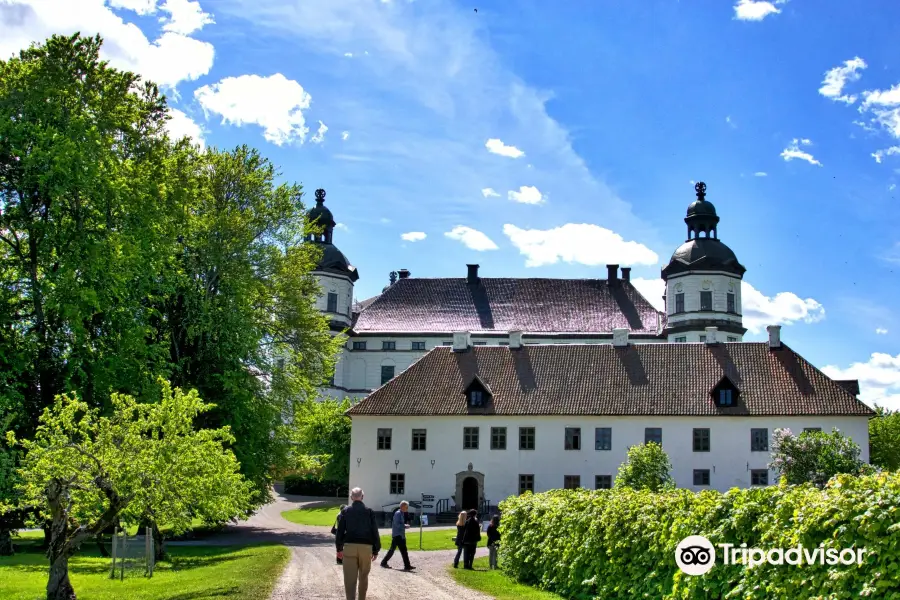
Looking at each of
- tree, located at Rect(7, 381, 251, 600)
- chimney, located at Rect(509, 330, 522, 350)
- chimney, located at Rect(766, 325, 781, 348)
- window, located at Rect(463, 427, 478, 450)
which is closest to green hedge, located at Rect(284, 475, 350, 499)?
window, located at Rect(463, 427, 478, 450)

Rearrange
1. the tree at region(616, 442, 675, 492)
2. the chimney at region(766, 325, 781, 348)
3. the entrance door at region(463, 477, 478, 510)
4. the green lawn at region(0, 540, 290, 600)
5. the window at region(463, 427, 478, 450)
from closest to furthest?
the green lawn at region(0, 540, 290, 600) < the tree at region(616, 442, 675, 492) < the entrance door at region(463, 477, 478, 510) < the window at region(463, 427, 478, 450) < the chimney at region(766, 325, 781, 348)

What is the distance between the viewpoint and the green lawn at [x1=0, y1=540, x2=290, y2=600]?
14477mm

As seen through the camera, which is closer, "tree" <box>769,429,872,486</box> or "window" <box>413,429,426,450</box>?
"tree" <box>769,429,872,486</box>

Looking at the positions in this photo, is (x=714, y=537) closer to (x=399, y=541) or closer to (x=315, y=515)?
(x=399, y=541)

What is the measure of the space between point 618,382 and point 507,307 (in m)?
30.4

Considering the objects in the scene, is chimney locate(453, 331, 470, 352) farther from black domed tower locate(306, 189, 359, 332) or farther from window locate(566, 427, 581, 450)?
black domed tower locate(306, 189, 359, 332)

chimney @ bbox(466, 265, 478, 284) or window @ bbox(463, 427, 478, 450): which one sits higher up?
chimney @ bbox(466, 265, 478, 284)

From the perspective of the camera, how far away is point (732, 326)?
66812 mm

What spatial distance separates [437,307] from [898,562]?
6588 centimetres

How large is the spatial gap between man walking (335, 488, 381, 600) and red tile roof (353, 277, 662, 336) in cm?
5869

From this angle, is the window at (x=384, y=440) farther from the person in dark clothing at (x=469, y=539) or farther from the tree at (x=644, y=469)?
the person in dark clothing at (x=469, y=539)

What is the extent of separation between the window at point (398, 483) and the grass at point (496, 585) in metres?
22.9

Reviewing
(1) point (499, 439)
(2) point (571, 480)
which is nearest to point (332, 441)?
(1) point (499, 439)

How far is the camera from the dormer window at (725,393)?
134ft
